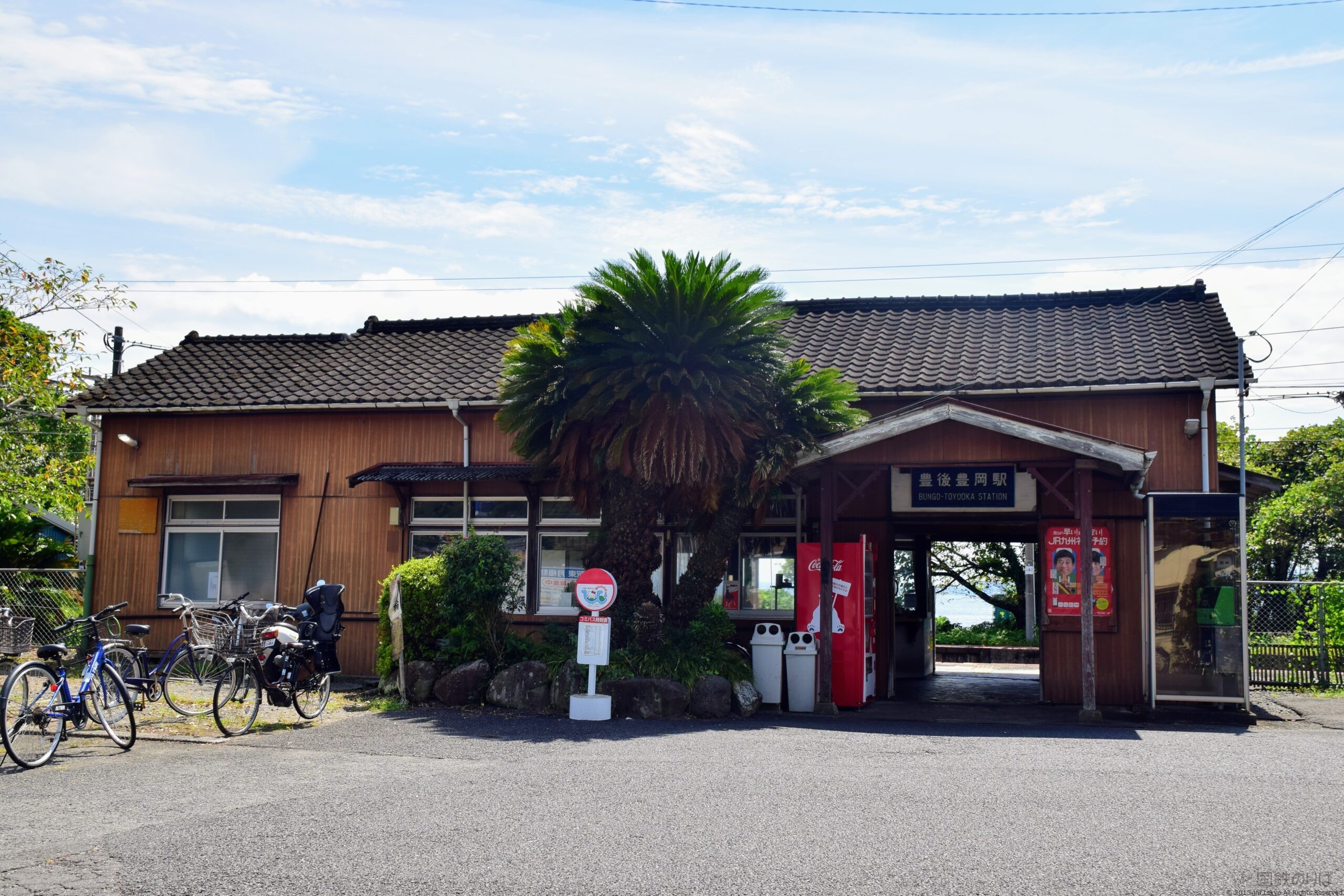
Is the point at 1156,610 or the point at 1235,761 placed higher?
the point at 1156,610

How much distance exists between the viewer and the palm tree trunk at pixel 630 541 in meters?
13.9

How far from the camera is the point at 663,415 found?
514 inches

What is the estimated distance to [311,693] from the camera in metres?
11.9

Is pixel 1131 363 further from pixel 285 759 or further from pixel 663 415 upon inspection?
pixel 285 759

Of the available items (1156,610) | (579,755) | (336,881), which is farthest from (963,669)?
(336,881)

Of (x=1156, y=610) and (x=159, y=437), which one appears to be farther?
(x=159, y=437)

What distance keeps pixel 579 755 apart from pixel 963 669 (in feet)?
48.1

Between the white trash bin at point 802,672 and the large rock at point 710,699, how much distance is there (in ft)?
3.74

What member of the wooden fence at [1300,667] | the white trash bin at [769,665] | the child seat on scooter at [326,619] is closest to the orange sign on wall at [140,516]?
the child seat on scooter at [326,619]

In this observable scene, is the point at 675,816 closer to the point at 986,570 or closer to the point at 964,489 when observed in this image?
the point at 964,489

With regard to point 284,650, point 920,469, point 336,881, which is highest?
point 920,469

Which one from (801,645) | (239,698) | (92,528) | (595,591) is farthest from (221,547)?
(801,645)

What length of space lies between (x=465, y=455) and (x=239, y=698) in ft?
20.7

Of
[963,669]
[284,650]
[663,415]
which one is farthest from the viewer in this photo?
[963,669]
